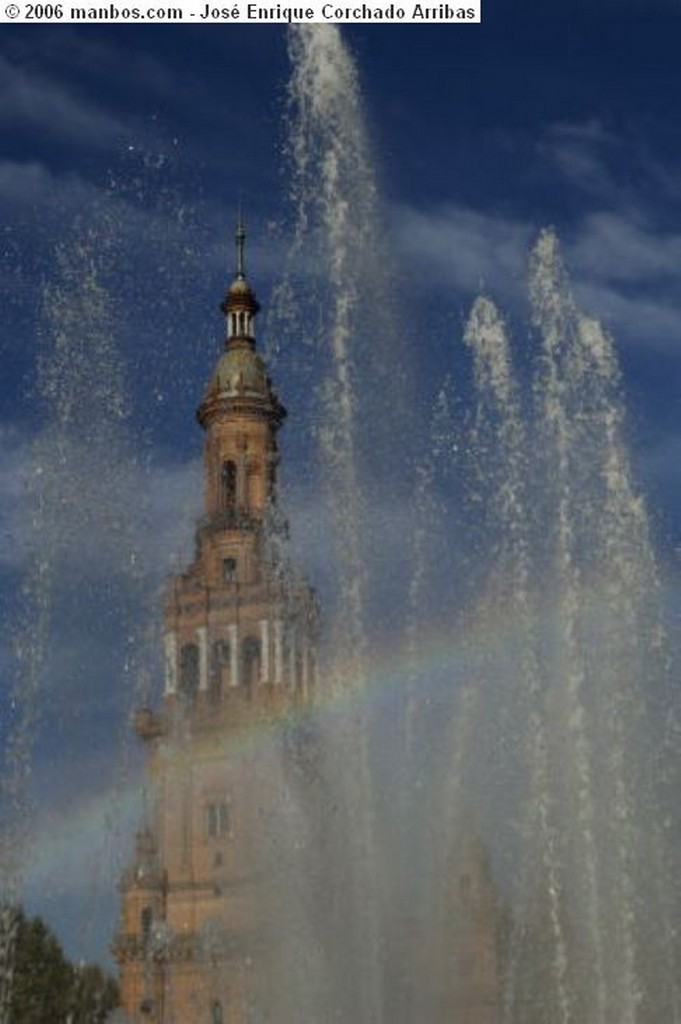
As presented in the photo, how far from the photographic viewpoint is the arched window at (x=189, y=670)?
7256 cm

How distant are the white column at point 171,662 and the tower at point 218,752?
9cm

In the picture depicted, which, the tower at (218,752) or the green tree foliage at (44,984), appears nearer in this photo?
the green tree foliage at (44,984)

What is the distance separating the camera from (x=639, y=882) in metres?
41.2

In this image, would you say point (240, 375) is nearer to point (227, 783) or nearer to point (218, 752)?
point (218, 752)

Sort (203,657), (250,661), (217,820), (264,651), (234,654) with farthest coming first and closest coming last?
1. (203,657)
2. (250,661)
3. (234,654)
4. (264,651)
5. (217,820)

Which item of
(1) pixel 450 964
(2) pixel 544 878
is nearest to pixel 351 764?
(2) pixel 544 878

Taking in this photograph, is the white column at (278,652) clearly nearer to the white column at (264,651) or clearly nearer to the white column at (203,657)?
the white column at (264,651)

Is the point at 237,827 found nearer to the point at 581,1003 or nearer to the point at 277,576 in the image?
the point at 277,576

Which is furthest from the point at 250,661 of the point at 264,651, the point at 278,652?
the point at 278,652

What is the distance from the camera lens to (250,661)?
72.4 metres

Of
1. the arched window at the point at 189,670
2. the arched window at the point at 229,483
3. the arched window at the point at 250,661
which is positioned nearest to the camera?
the arched window at the point at 250,661

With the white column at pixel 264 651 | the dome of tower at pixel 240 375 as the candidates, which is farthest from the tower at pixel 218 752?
the dome of tower at pixel 240 375

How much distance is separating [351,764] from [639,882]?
1169 centimetres

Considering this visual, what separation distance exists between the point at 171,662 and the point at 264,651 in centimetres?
417
